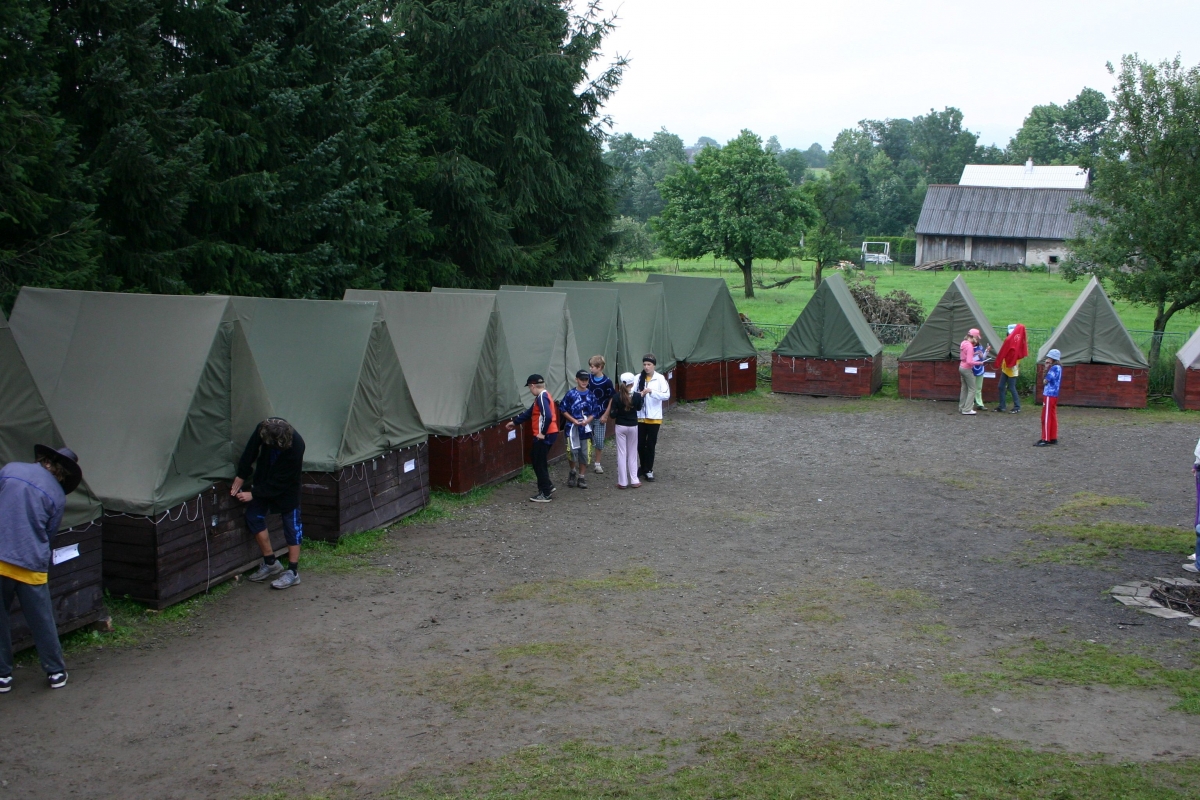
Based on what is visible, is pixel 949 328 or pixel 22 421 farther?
pixel 949 328

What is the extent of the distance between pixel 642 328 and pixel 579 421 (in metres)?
7.27

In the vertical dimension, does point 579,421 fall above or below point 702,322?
below

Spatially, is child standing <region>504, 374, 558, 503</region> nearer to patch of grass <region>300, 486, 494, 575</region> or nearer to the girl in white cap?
the girl in white cap

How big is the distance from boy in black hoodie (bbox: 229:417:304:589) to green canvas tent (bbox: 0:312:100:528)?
62.7 inches

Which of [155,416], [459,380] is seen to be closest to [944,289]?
[459,380]

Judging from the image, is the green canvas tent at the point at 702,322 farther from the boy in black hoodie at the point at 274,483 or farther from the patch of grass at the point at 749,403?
the boy in black hoodie at the point at 274,483

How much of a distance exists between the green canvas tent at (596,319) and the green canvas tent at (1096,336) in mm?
10228

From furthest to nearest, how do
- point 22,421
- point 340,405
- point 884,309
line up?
1. point 884,309
2. point 340,405
3. point 22,421

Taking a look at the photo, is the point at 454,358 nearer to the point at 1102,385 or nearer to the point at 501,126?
the point at 1102,385

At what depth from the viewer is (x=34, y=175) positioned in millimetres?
13727

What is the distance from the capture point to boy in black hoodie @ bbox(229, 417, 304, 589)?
30.0ft

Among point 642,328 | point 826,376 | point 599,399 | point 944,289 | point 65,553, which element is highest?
point 944,289

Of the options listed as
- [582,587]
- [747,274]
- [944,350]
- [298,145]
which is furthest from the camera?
[747,274]

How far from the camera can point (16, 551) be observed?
671cm
